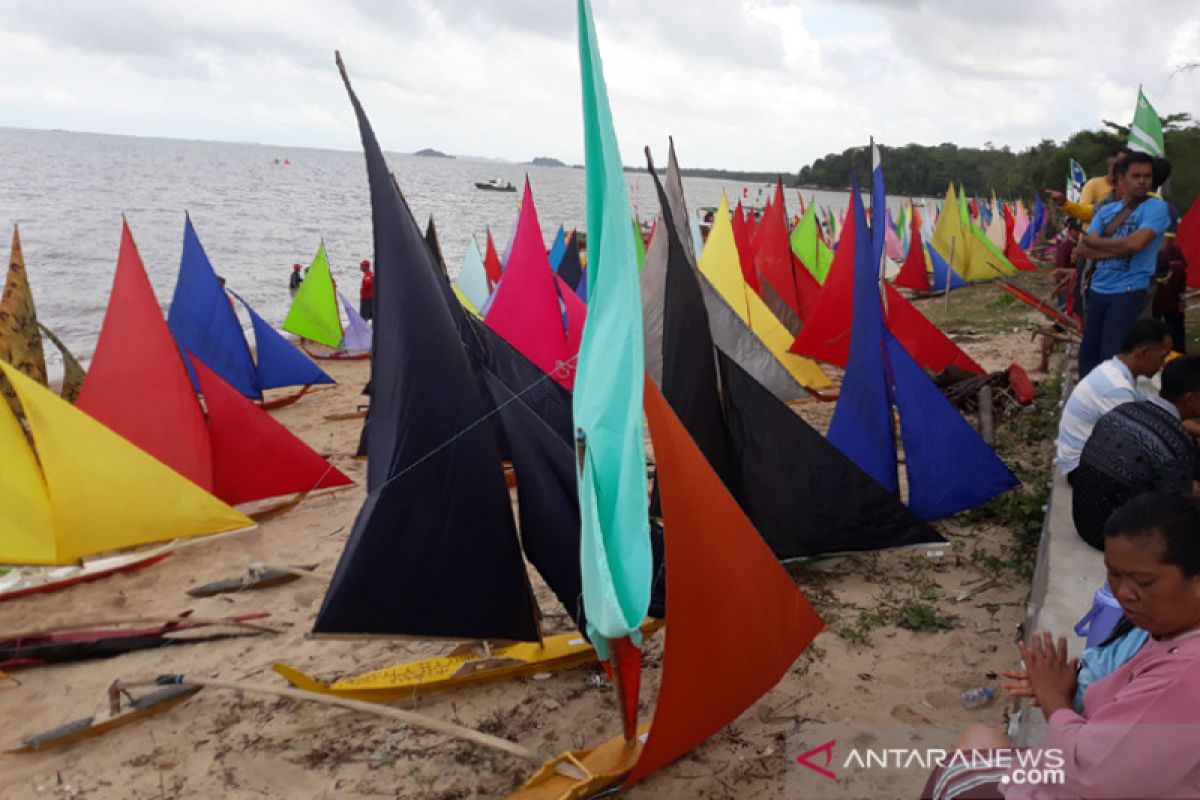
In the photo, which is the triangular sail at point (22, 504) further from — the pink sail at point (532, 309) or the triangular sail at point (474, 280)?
the triangular sail at point (474, 280)

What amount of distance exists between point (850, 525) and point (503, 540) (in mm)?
2091

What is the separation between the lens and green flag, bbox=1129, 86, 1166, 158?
7.56 metres

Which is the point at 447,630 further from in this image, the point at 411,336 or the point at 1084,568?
the point at 1084,568

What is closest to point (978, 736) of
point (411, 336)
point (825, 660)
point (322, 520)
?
point (825, 660)

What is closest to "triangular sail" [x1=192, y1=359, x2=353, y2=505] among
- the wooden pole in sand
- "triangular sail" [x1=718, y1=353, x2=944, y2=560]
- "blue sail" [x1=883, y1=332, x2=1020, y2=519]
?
the wooden pole in sand

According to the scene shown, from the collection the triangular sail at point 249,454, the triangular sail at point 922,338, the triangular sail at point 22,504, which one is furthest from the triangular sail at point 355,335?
the triangular sail at point 922,338

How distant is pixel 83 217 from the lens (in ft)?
136

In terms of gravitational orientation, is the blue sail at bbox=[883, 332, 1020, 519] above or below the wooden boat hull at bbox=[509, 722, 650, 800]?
above

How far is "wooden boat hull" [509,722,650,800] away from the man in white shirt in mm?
2602

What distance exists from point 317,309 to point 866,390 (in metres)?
10.8

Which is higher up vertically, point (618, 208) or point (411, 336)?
point (618, 208)

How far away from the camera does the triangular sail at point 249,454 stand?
6.24 m

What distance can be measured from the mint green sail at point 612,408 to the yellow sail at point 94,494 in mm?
3459

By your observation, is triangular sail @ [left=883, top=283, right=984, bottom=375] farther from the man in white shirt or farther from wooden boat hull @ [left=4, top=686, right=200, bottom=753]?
wooden boat hull @ [left=4, top=686, right=200, bottom=753]
